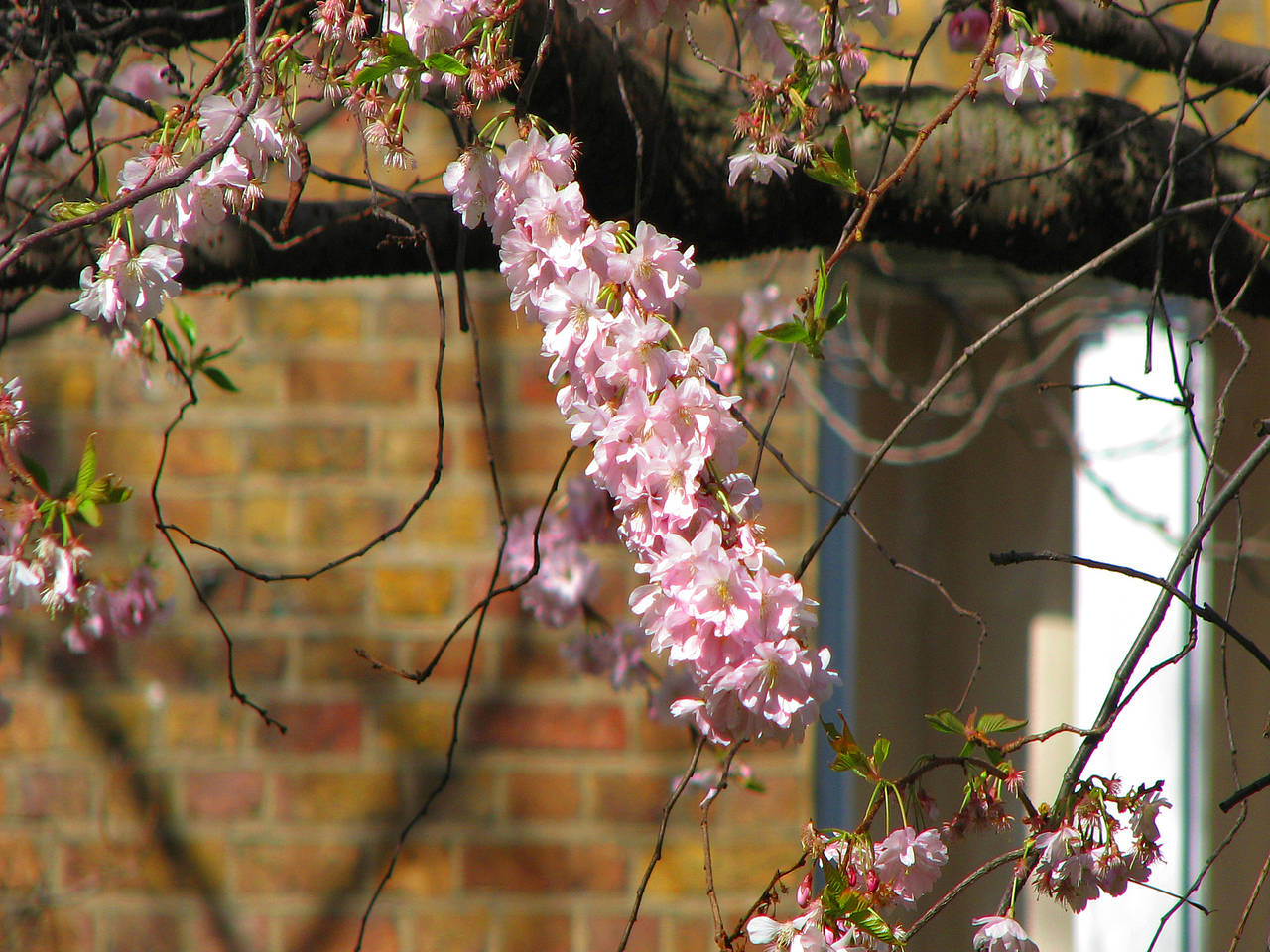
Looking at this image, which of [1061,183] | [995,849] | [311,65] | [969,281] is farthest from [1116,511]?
[311,65]

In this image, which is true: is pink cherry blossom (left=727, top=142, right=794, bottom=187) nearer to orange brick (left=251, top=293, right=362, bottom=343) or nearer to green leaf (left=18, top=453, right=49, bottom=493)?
green leaf (left=18, top=453, right=49, bottom=493)

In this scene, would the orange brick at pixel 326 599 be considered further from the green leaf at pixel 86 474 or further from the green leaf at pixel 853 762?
the green leaf at pixel 853 762

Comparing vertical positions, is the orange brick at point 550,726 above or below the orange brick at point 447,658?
below

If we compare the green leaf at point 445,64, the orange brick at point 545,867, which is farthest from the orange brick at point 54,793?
the green leaf at point 445,64

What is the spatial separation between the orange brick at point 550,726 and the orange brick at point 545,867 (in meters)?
0.16

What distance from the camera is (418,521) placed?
1.82 m

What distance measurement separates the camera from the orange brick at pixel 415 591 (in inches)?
70.8

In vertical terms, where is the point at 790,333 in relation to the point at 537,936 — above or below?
above

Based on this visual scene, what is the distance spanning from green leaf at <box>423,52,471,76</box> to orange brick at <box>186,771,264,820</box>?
139 cm

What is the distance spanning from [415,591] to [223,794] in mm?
432

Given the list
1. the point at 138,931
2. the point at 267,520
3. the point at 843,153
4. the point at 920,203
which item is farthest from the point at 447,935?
the point at 843,153

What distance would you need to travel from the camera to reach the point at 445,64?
67 centimetres

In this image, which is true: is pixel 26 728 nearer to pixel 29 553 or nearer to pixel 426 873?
pixel 426 873

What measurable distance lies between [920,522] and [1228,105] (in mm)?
923
